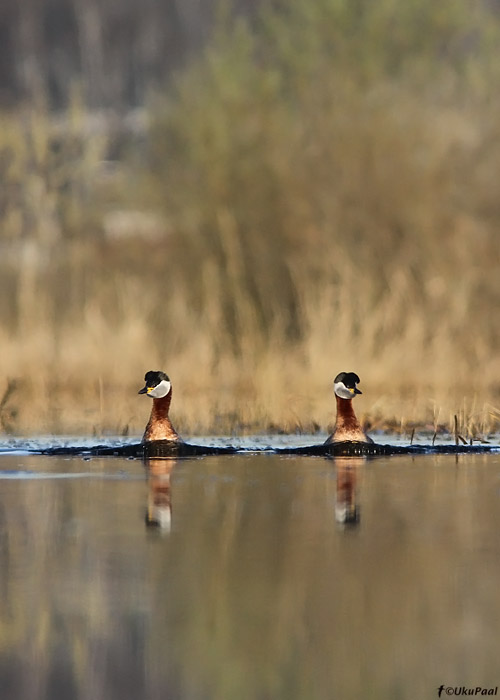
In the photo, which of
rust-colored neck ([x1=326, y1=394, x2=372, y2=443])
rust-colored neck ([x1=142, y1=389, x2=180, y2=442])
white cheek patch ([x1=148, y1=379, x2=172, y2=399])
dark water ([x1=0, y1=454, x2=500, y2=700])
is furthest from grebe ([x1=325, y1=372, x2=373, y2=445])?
white cheek patch ([x1=148, y1=379, x2=172, y2=399])

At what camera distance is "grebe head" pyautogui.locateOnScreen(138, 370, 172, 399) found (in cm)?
1162

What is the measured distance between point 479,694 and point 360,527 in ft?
10.2

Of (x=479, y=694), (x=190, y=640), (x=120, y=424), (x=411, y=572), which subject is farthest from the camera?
(x=120, y=424)

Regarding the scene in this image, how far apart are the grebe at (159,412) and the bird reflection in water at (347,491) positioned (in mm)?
1072

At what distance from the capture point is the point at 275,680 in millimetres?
5574

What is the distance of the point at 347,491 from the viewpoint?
31.8ft

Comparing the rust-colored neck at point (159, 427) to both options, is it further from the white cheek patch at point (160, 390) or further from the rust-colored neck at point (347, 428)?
the rust-colored neck at point (347, 428)

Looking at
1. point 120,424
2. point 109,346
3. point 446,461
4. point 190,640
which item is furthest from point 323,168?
point 190,640

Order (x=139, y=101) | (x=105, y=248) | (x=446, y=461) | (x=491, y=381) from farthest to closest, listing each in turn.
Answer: (x=139, y=101)
(x=105, y=248)
(x=491, y=381)
(x=446, y=461)

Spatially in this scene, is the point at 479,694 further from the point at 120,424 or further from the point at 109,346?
the point at 109,346

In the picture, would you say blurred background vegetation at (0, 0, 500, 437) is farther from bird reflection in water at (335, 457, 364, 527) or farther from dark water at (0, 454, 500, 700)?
dark water at (0, 454, 500, 700)

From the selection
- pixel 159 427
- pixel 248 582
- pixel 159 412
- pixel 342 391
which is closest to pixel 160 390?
pixel 159 412

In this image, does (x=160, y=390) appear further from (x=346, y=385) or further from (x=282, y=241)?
(x=282, y=241)

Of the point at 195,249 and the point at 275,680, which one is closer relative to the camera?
the point at 275,680
